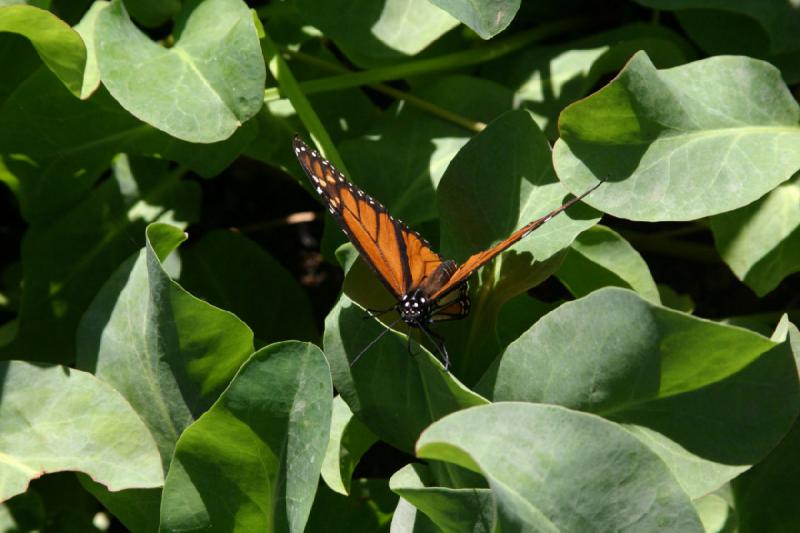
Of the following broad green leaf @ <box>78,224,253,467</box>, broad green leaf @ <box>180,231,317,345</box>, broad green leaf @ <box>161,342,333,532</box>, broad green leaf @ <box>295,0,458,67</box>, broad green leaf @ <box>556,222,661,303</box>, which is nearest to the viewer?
broad green leaf @ <box>161,342,333,532</box>

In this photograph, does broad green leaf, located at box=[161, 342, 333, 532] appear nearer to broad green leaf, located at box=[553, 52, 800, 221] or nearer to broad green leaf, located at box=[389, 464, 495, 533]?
broad green leaf, located at box=[389, 464, 495, 533]

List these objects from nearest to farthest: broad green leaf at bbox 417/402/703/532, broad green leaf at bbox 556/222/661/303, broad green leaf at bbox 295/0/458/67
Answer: broad green leaf at bbox 417/402/703/532, broad green leaf at bbox 556/222/661/303, broad green leaf at bbox 295/0/458/67

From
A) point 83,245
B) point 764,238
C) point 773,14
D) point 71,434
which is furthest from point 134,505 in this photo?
point 773,14

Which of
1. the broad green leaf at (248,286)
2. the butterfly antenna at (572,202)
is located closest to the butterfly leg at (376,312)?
the butterfly antenna at (572,202)

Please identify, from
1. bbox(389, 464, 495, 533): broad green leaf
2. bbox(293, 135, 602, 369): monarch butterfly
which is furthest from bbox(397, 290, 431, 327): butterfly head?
bbox(389, 464, 495, 533): broad green leaf

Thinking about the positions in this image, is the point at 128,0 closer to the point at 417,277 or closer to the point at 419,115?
the point at 419,115

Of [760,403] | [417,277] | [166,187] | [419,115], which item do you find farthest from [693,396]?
[166,187]
